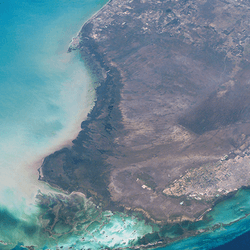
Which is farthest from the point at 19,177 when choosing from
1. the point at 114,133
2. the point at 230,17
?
the point at 230,17

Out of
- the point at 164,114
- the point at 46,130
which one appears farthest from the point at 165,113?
the point at 46,130

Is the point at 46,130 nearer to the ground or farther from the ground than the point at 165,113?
farther from the ground

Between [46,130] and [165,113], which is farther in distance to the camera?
[165,113]

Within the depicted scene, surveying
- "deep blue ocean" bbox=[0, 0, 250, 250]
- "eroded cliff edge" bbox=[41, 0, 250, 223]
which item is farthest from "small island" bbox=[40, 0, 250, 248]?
"deep blue ocean" bbox=[0, 0, 250, 250]

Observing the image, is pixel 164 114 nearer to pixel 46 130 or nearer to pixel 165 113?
pixel 165 113

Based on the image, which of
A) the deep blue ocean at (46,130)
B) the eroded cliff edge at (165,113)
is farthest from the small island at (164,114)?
the deep blue ocean at (46,130)

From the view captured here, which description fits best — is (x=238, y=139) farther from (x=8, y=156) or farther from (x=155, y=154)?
(x=8, y=156)
